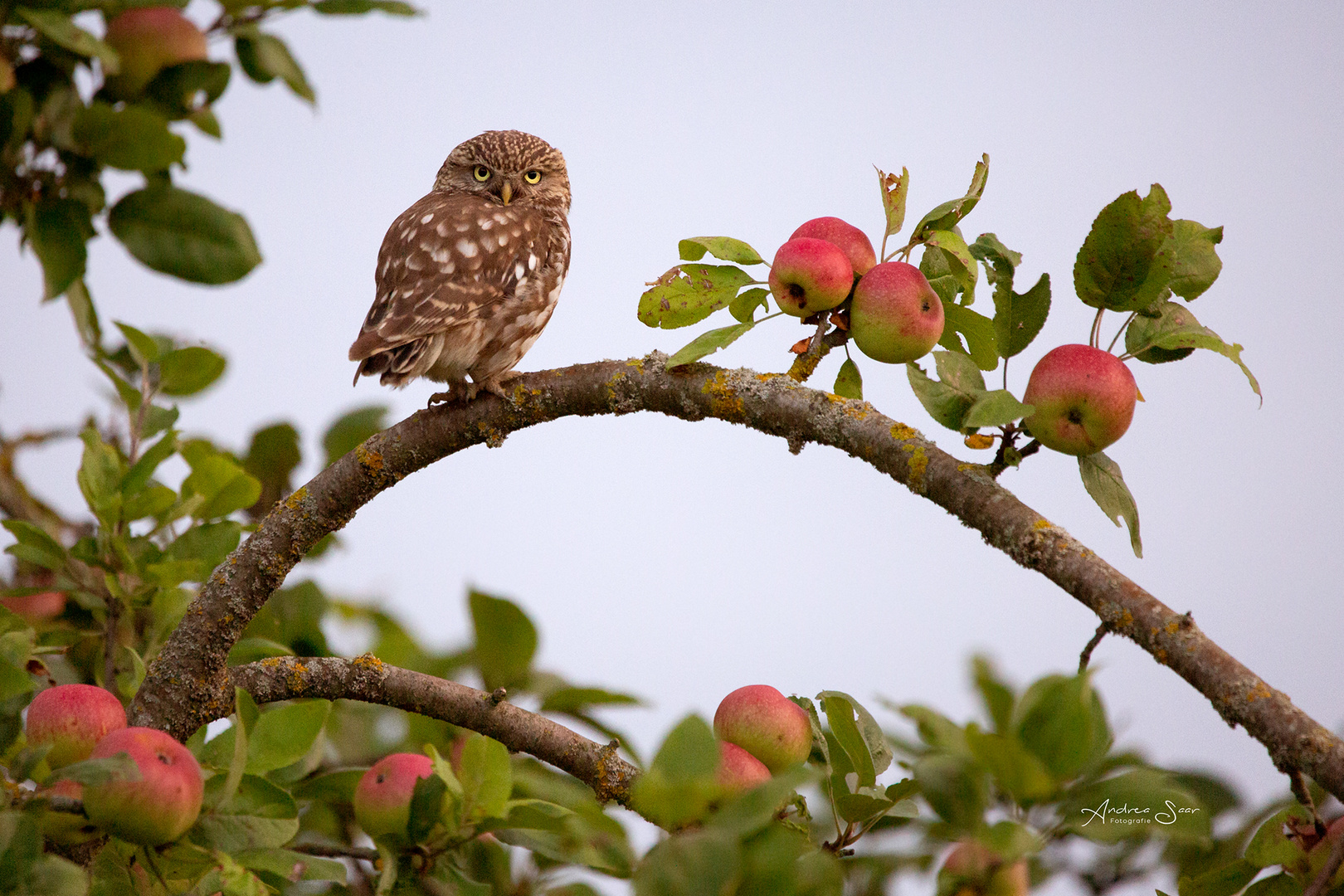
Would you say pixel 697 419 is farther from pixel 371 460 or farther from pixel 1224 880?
pixel 1224 880

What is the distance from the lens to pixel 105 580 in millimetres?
2777

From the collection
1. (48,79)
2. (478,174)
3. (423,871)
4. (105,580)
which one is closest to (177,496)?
(105,580)

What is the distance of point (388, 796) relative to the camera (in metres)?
2.19

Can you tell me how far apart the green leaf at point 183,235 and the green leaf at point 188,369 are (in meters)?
1.55

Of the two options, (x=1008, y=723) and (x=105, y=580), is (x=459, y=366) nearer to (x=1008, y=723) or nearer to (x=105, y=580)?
(x=105, y=580)

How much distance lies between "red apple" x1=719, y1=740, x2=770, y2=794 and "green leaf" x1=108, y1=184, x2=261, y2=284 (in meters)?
1.15

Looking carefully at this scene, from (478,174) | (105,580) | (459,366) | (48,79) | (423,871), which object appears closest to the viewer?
(48,79)

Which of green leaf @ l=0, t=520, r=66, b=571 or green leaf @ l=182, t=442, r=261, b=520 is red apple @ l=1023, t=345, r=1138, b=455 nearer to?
green leaf @ l=182, t=442, r=261, b=520

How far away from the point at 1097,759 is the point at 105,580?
247 cm

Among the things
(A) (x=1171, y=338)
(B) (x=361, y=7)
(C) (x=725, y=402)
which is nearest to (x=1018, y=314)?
(A) (x=1171, y=338)

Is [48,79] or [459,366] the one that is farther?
[459,366]

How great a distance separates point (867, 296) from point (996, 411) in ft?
1.52

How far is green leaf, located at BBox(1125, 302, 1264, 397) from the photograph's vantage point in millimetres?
2070

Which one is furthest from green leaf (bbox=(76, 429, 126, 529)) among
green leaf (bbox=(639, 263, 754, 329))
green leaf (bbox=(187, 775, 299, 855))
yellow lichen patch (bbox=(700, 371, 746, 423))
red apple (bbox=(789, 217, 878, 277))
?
red apple (bbox=(789, 217, 878, 277))
